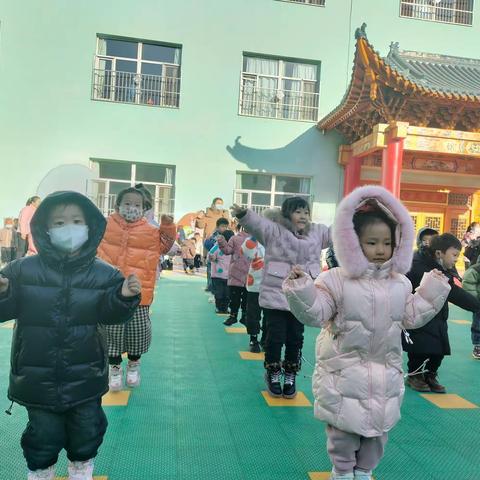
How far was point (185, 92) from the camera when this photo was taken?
13.9 metres

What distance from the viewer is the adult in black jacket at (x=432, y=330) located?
142 inches

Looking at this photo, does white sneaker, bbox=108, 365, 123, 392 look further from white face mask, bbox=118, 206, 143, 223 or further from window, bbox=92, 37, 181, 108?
window, bbox=92, 37, 181, 108

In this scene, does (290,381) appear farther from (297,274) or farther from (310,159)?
(310,159)

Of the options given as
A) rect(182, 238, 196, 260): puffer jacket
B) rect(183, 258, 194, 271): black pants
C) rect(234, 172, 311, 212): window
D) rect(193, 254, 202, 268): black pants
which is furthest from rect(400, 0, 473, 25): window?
rect(183, 258, 194, 271): black pants

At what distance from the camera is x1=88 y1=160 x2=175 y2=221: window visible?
45.1 feet

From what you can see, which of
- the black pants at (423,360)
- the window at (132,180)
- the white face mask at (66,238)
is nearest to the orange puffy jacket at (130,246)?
the white face mask at (66,238)

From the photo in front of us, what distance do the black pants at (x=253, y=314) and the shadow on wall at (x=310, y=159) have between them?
387 inches

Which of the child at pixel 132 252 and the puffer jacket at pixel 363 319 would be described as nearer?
the puffer jacket at pixel 363 319

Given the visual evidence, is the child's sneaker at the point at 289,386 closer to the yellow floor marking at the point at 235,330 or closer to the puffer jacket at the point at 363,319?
the puffer jacket at the point at 363,319

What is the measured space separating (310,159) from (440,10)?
660 cm

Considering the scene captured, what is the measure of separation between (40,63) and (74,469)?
44.7 feet

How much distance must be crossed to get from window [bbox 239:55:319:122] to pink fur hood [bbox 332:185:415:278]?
41.3 ft

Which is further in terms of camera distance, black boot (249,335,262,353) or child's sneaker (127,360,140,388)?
black boot (249,335,262,353)

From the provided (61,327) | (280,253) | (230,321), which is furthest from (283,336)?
(230,321)
